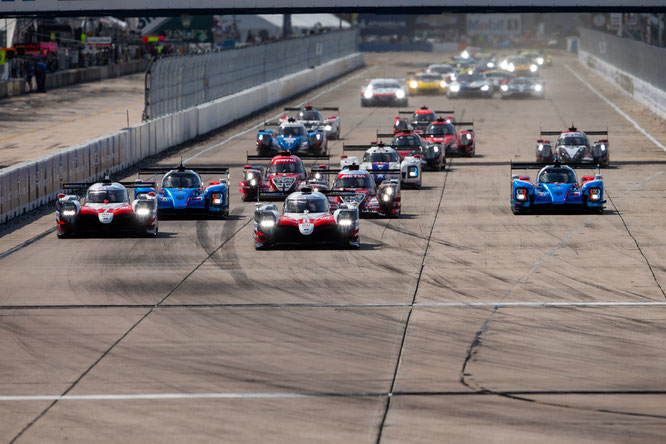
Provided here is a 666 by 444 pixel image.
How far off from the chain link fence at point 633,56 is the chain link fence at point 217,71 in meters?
22.8

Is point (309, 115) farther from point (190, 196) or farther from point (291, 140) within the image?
point (190, 196)

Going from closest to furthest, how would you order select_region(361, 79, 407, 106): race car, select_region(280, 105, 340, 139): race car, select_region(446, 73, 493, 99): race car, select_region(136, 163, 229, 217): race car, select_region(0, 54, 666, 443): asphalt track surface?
select_region(0, 54, 666, 443): asphalt track surface < select_region(136, 163, 229, 217): race car < select_region(280, 105, 340, 139): race car < select_region(361, 79, 407, 106): race car < select_region(446, 73, 493, 99): race car

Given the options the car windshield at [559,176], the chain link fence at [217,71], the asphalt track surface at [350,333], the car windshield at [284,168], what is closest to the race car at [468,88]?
the chain link fence at [217,71]

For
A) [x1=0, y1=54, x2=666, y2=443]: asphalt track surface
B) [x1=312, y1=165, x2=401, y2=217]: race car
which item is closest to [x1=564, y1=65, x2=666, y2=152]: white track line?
[x1=0, y1=54, x2=666, y2=443]: asphalt track surface

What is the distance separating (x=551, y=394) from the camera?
16375 mm

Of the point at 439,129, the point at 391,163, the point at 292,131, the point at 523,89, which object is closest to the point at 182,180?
the point at 391,163

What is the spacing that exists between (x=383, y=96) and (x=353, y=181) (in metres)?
42.9

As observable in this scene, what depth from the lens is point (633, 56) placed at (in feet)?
271

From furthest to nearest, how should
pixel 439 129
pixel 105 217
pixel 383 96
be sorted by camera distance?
pixel 383 96
pixel 439 129
pixel 105 217

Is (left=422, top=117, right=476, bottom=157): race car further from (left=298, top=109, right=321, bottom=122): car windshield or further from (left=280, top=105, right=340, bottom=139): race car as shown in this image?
(left=298, top=109, right=321, bottom=122): car windshield

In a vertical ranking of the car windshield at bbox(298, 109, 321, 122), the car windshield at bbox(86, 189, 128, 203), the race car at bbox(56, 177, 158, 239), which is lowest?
the race car at bbox(56, 177, 158, 239)

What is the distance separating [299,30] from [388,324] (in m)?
170

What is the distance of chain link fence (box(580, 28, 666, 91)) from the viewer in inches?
2701

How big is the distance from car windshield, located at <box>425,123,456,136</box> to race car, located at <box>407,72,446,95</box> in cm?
3751
